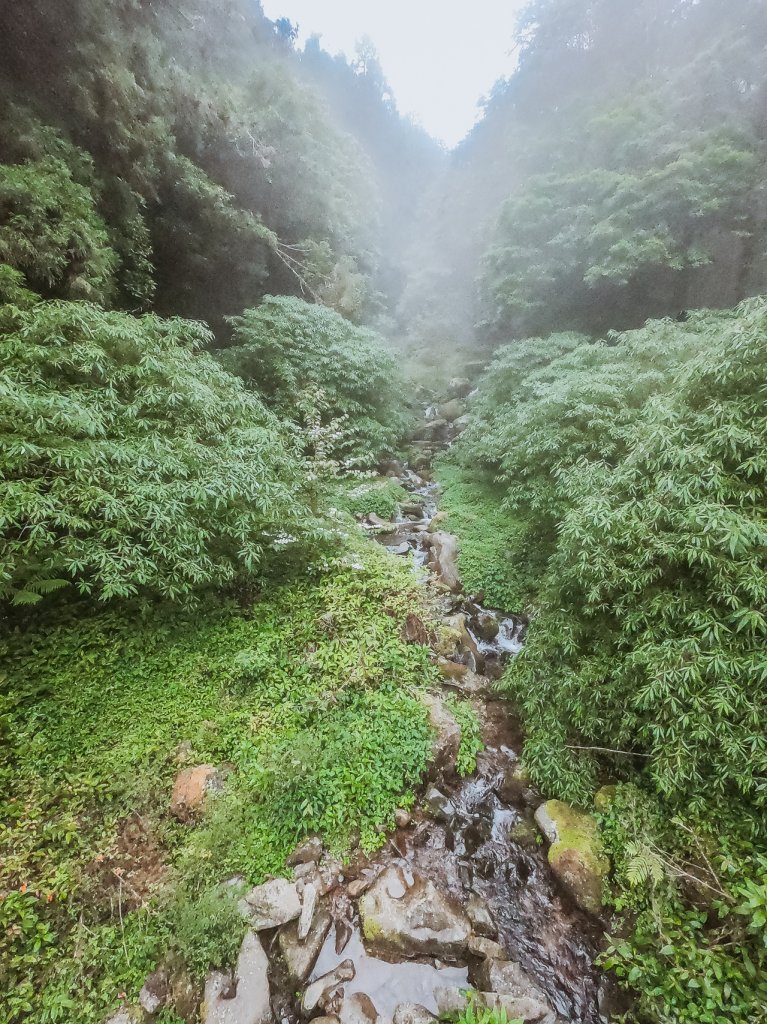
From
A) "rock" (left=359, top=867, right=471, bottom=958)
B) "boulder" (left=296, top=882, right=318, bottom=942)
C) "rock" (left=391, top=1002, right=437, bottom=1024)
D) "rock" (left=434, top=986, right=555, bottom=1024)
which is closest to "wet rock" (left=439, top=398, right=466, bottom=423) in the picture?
"rock" (left=359, top=867, right=471, bottom=958)

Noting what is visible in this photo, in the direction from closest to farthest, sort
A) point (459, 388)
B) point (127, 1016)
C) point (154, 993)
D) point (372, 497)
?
point (127, 1016) → point (154, 993) → point (372, 497) → point (459, 388)

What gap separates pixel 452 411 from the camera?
1766 centimetres

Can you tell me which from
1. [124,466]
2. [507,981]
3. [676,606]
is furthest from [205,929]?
[676,606]

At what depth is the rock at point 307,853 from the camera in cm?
409

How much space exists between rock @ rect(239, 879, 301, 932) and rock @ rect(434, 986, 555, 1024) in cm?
144

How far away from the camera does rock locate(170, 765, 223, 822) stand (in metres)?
4.19

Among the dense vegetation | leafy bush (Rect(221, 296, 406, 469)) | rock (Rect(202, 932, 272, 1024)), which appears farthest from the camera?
leafy bush (Rect(221, 296, 406, 469))

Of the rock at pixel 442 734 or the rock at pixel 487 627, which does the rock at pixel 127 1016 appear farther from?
the rock at pixel 487 627

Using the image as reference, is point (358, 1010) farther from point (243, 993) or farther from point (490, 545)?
point (490, 545)

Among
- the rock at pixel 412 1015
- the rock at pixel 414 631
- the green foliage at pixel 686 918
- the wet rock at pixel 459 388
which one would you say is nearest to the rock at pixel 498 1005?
the rock at pixel 412 1015

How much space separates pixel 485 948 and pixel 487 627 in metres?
4.35

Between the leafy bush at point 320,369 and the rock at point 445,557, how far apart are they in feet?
8.89

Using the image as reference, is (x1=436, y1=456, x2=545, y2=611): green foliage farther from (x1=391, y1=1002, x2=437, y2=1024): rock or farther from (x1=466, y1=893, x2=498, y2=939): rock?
(x1=391, y1=1002, x2=437, y2=1024): rock

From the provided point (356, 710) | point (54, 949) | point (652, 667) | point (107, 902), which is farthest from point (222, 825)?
point (652, 667)
